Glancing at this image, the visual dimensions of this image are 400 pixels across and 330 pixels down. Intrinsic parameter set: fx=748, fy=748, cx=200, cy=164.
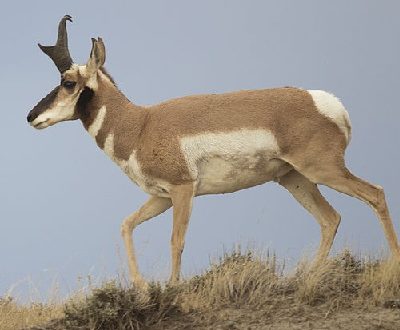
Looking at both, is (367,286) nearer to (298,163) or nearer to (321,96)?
(298,163)

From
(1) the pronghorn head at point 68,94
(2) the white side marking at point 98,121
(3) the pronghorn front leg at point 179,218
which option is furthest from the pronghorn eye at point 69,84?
(3) the pronghorn front leg at point 179,218

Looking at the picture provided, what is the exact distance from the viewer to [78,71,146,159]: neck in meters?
10.8

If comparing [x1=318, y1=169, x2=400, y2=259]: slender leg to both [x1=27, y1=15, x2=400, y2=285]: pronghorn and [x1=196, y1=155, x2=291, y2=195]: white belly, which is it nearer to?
[x1=27, y1=15, x2=400, y2=285]: pronghorn

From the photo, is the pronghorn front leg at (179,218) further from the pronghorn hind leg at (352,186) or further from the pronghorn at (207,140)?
the pronghorn hind leg at (352,186)

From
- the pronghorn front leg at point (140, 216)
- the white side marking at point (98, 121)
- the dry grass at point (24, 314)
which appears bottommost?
the dry grass at point (24, 314)

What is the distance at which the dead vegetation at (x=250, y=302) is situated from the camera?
8.41 meters

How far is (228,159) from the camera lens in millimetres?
10297

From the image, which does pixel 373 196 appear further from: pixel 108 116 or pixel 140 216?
pixel 108 116

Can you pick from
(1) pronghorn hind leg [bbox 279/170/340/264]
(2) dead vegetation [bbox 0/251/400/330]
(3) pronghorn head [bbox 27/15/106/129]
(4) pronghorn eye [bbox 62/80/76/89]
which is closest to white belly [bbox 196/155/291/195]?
(1) pronghorn hind leg [bbox 279/170/340/264]

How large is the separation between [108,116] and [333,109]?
3.27m

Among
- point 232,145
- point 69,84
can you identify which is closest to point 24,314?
point 69,84

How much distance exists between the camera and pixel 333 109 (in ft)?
34.4

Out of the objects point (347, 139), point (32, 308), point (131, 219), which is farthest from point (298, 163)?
point (32, 308)

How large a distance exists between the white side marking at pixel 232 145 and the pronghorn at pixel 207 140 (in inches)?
0.5
